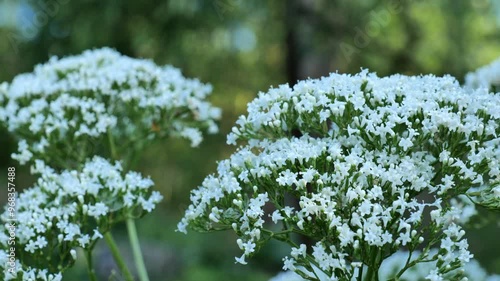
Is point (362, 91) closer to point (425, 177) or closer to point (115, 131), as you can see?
point (425, 177)

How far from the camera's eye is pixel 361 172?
9.90 ft

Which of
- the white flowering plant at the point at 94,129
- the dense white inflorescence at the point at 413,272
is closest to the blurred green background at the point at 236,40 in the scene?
the dense white inflorescence at the point at 413,272

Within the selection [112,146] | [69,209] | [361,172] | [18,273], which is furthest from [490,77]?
[18,273]

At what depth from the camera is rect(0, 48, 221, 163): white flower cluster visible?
4.65 m

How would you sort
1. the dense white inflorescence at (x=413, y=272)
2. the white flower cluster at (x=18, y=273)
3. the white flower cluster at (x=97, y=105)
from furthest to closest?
the white flower cluster at (x=97, y=105) < the dense white inflorescence at (x=413, y=272) < the white flower cluster at (x=18, y=273)

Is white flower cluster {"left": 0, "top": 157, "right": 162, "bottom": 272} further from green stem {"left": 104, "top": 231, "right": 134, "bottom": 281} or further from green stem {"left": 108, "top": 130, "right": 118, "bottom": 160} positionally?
green stem {"left": 108, "top": 130, "right": 118, "bottom": 160}

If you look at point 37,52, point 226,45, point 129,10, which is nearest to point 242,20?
point 226,45

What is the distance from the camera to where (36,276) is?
364 cm

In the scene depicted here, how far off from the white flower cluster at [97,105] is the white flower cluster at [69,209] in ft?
2.07

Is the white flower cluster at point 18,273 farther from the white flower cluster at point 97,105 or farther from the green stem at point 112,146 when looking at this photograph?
the green stem at point 112,146

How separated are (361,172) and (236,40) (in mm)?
7170

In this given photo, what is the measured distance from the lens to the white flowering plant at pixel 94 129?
3.87 meters

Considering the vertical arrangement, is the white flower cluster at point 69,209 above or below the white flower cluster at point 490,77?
below

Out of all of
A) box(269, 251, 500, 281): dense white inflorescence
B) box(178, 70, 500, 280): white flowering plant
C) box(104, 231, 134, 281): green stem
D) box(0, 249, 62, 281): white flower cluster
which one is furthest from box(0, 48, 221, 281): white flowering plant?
box(269, 251, 500, 281): dense white inflorescence
